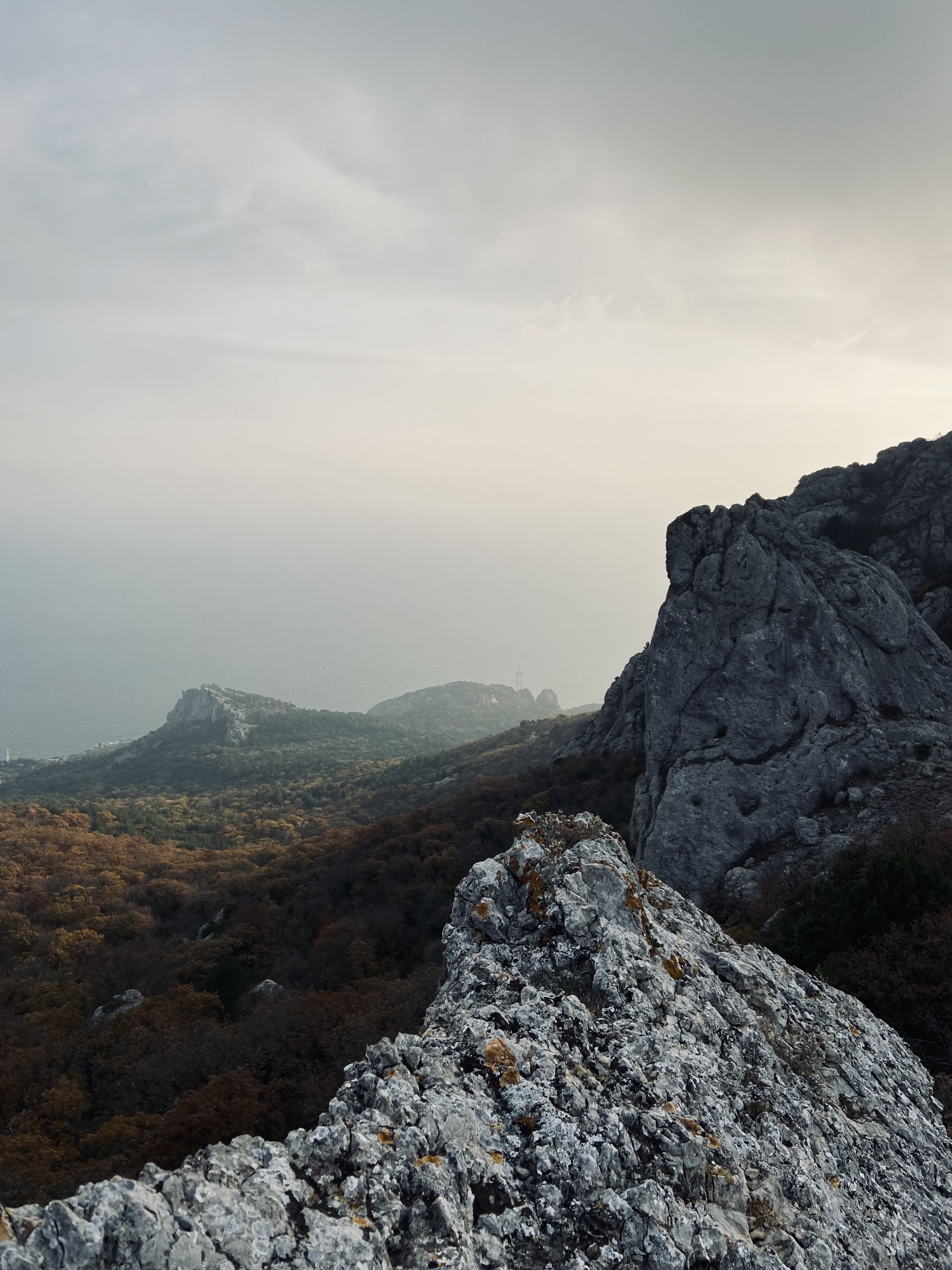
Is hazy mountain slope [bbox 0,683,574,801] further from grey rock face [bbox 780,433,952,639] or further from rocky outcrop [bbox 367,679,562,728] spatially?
grey rock face [bbox 780,433,952,639]

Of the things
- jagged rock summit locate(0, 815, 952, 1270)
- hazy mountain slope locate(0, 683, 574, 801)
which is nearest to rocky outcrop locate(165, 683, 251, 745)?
hazy mountain slope locate(0, 683, 574, 801)

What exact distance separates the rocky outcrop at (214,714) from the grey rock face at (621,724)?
296 ft

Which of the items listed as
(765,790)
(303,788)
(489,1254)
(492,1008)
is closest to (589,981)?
(492,1008)

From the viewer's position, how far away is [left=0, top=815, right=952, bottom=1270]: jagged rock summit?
4.09m

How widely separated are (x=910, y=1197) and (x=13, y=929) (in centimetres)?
4000

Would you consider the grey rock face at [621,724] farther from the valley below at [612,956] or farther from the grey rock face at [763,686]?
the grey rock face at [763,686]

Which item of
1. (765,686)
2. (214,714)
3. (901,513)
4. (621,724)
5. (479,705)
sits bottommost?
(479,705)

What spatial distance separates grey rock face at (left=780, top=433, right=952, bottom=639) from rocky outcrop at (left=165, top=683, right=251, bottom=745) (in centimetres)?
10355

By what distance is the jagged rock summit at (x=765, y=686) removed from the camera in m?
23.4

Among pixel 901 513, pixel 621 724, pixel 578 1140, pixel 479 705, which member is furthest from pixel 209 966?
pixel 479 705

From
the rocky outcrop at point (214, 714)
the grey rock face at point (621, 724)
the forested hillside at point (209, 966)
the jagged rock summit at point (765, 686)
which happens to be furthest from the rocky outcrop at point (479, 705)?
the jagged rock summit at point (765, 686)

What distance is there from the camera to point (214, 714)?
127m

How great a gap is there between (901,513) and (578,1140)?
4546 centimetres

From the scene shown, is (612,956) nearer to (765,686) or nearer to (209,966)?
(765,686)
